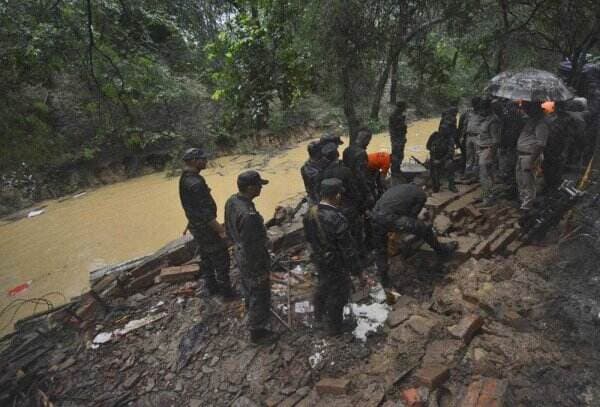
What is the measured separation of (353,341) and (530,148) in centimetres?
368

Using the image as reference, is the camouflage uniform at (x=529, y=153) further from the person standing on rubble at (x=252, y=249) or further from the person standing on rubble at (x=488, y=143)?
the person standing on rubble at (x=252, y=249)

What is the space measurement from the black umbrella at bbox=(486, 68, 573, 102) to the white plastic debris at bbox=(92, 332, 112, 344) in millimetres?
5925

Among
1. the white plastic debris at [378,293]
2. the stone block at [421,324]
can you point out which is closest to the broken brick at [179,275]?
the white plastic debris at [378,293]

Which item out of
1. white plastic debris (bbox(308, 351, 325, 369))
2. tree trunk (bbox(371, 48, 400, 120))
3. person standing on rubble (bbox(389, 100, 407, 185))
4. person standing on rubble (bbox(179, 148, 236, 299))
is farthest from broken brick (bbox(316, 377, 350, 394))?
tree trunk (bbox(371, 48, 400, 120))

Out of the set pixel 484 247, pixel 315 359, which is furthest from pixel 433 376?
pixel 484 247

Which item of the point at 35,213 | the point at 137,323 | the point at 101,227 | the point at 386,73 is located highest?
the point at 386,73

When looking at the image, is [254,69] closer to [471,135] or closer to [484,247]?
[471,135]

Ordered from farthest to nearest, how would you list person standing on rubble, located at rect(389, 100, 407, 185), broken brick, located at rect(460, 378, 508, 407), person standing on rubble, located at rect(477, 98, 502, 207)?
person standing on rubble, located at rect(389, 100, 407, 185) < person standing on rubble, located at rect(477, 98, 502, 207) < broken brick, located at rect(460, 378, 508, 407)

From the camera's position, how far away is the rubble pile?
9.26 feet

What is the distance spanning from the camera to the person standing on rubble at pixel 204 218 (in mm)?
3990

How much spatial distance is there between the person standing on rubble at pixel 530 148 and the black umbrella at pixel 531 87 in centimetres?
17

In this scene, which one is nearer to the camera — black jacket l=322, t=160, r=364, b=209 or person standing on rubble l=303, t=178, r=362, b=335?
person standing on rubble l=303, t=178, r=362, b=335

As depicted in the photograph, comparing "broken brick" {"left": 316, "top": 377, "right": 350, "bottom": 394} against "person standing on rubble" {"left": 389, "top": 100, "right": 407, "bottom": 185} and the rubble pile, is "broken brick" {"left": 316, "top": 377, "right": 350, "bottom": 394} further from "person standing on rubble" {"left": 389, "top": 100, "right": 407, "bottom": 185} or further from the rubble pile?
"person standing on rubble" {"left": 389, "top": 100, "right": 407, "bottom": 185}

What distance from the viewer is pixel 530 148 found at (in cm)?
493
